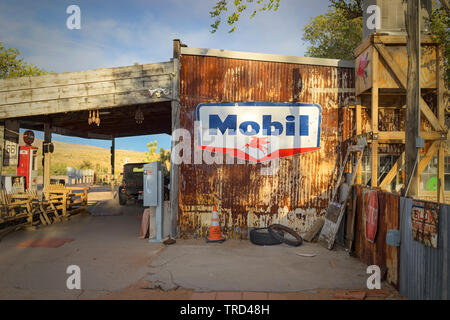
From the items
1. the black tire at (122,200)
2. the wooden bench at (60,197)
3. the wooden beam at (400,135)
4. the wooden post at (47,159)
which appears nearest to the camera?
the wooden beam at (400,135)

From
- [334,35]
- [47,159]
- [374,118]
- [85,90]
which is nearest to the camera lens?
[374,118]

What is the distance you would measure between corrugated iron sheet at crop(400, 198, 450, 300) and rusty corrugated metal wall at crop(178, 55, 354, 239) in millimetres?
3847

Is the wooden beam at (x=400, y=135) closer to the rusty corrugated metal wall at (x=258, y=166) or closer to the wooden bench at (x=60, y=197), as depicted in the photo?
the rusty corrugated metal wall at (x=258, y=166)

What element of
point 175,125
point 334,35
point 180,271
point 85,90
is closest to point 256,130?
point 175,125

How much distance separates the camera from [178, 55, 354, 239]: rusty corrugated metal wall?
8969 mm

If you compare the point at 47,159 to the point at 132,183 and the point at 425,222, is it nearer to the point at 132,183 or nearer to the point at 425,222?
the point at 132,183

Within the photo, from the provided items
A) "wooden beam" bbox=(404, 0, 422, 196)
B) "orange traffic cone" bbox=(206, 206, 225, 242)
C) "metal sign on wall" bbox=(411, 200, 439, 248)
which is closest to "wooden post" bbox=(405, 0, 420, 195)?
"wooden beam" bbox=(404, 0, 422, 196)

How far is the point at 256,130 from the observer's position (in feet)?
29.7

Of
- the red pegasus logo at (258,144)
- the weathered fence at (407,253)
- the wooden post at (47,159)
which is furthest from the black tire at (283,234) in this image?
the wooden post at (47,159)

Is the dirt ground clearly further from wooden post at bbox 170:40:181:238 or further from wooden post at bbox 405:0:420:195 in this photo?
wooden post at bbox 405:0:420:195

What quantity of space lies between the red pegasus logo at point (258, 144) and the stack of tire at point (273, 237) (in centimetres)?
234

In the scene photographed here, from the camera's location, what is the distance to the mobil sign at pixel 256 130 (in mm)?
9008

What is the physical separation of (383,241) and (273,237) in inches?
121
